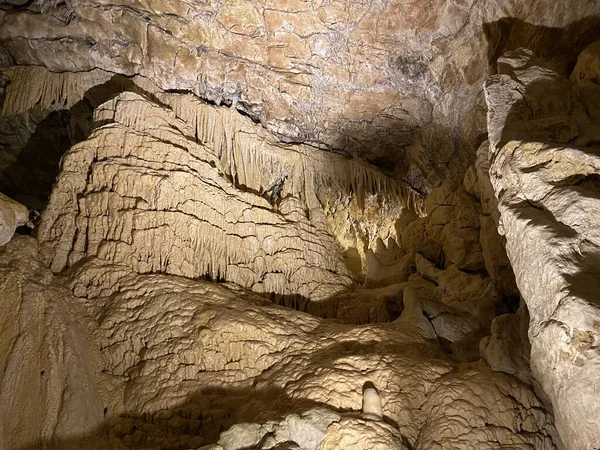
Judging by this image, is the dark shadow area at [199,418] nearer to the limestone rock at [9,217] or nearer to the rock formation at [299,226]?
the rock formation at [299,226]

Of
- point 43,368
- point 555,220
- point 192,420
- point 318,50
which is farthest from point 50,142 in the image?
point 555,220

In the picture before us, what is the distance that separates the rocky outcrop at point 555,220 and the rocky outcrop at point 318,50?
6.72ft

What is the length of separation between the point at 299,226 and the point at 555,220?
458 centimetres

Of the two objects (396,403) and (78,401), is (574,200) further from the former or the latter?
(78,401)

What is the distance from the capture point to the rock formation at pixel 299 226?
340cm

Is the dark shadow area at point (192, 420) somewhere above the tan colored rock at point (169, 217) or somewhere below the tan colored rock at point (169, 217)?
below

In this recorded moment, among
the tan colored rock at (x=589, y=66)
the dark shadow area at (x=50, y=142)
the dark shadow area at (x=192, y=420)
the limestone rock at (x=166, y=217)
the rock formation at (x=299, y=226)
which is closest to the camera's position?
the rock formation at (x=299, y=226)

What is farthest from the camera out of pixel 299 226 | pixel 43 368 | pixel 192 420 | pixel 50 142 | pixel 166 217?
pixel 50 142

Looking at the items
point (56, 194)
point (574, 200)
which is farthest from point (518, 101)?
point (56, 194)

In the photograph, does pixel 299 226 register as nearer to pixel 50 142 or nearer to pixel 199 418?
pixel 199 418

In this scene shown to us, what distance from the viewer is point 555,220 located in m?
3.21

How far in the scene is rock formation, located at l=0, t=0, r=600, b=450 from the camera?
3.40 m

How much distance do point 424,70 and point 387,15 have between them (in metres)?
1.26

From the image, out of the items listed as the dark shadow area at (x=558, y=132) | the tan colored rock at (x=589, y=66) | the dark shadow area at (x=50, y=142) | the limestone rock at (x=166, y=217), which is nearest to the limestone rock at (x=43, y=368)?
the limestone rock at (x=166, y=217)
